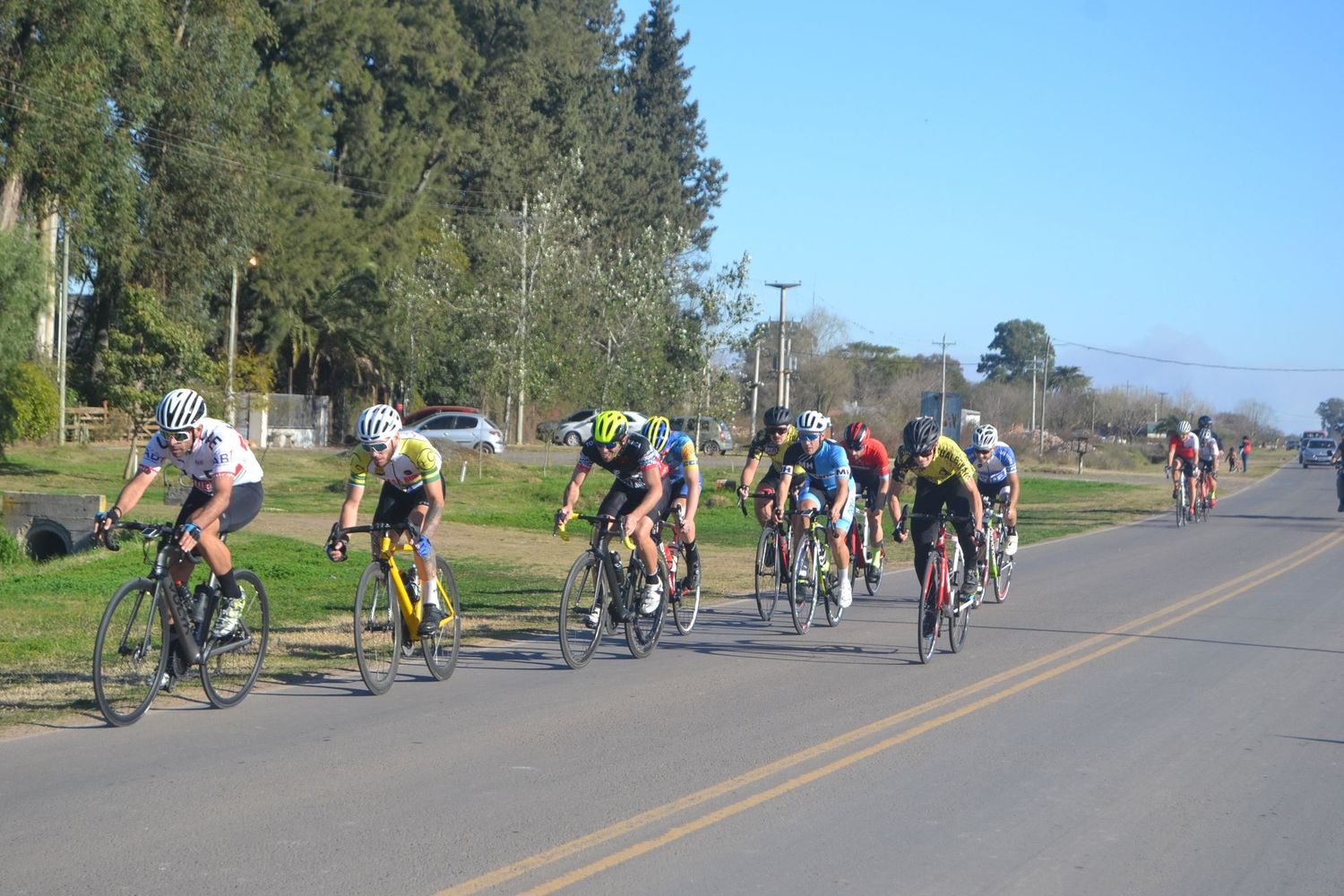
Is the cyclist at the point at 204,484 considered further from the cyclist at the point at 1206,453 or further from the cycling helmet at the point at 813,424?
the cyclist at the point at 1206,453

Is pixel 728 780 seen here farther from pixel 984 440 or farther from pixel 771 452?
pixel 984 440

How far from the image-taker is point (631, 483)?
35.6ft

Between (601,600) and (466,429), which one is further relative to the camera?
(466,429)

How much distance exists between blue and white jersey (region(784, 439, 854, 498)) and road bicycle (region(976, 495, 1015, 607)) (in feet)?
7.49

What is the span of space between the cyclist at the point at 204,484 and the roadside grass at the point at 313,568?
42.6 inches

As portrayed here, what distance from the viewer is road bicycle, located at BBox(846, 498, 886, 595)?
1382 centimetres

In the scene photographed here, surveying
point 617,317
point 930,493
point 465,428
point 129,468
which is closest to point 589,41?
point 617,317

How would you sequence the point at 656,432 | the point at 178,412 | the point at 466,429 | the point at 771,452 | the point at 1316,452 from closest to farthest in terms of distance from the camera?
1. the point at 178,412
2. the point at 656,432
3. the point at 771,452
4. the point at 466,429
5. the point at 1316,452

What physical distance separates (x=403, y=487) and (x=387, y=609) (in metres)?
0.84

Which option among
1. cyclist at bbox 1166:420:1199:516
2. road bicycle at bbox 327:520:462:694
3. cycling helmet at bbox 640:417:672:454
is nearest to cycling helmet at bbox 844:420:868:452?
cycling helmet at bbox 640:417:672:454

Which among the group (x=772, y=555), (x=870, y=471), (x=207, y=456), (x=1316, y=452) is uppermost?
(x=1316, y=452)

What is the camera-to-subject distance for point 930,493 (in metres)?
11.9

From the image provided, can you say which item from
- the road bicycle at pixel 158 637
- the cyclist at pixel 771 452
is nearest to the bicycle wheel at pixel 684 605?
the cyclist at pixel 771 452

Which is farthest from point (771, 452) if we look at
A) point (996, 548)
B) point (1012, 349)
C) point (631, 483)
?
point (1012, 349)
